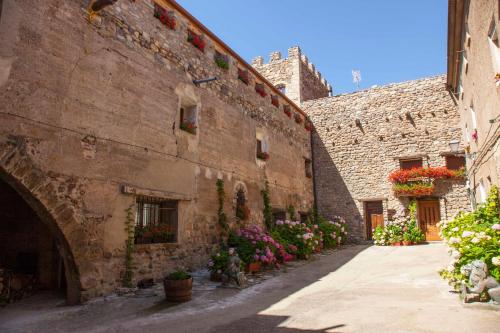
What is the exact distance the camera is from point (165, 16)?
364 inches

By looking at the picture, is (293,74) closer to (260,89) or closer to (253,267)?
(260,89)

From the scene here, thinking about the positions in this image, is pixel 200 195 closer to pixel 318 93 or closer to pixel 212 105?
pixel 212 105

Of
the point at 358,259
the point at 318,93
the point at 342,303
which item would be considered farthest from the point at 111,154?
the point at 318,93

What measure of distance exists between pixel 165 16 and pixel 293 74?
13.2 meters

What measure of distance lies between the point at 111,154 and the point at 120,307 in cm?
290

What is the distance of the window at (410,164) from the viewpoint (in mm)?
16406

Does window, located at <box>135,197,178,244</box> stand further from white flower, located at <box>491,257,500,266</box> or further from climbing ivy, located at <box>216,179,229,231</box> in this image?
white flower, located at <box>491,257,500,266</box>

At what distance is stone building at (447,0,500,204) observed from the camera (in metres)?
6.61

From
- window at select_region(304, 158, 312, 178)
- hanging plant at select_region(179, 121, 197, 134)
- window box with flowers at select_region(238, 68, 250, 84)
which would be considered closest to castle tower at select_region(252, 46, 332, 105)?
window at select_region(304, 158, 312, 178)

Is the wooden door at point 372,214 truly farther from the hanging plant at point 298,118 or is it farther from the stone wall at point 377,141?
the hanging plant at point 298,118

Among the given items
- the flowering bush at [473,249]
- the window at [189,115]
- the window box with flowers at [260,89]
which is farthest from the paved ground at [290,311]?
the window box with flowers at [260,89]

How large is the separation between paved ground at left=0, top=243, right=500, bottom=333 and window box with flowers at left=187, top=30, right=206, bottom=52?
6.44 metres

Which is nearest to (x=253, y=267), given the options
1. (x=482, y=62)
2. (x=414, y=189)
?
(x=482, y=62)

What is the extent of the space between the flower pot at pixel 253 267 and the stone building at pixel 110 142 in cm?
136
